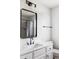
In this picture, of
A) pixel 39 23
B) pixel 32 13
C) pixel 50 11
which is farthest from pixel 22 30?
pixel 50 11

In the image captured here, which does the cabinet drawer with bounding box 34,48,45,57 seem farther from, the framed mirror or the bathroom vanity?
the framed mirror

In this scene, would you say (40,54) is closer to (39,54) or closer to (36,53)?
(39,54)

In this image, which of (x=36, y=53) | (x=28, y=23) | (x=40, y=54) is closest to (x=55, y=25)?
(x=28, y=23)

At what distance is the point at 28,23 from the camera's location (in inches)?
97.6

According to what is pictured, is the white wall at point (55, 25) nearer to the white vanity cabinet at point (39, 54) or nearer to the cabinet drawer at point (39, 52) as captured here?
the white vanity cabinet at point (39, 54)

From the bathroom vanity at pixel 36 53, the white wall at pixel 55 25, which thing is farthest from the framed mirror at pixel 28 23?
the white wall at pixel 55 25

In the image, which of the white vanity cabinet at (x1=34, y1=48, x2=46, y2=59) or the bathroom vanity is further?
the white vanity cabinet at (x1=34, y1=48, x2=46, y2=59)

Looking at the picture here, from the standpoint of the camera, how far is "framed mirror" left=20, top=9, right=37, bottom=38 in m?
2.27

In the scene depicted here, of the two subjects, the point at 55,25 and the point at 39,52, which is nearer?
the point at 39,52

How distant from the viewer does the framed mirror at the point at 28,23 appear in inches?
89.3

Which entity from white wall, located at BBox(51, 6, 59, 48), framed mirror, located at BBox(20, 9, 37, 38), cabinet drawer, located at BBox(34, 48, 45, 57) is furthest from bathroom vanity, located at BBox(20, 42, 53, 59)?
white wall, located at BBox(51, 6, 59, 48)
